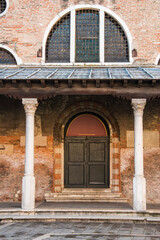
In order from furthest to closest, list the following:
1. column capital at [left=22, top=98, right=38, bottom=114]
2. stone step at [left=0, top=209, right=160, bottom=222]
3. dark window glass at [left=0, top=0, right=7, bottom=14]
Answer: dark window glass at [left=0, top=0, right=7, bottom=14]
column capital at [left=22, top=98, right=38, bottom=114]
stone step at [left=0, top=209, right=160, bottom=222]

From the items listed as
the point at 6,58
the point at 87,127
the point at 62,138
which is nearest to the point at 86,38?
the point at 6,58

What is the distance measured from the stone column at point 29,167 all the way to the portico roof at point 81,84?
34 centimetres

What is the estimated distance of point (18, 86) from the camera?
9.29 m

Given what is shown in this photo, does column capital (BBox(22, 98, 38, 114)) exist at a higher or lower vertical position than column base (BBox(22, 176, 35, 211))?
higher

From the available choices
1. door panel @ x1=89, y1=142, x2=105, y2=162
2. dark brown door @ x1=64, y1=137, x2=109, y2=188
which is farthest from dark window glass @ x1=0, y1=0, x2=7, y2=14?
door panel @ x1=89, y1=142, x2=105, y2=162

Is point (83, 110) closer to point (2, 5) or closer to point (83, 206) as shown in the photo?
point (83, 206)

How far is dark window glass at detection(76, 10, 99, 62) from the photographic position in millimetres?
12008

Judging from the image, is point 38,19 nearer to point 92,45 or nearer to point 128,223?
point 92,45

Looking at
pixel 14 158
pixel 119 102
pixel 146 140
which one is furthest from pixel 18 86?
pixel 146 140

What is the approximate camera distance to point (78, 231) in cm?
748

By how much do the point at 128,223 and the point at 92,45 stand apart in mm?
6760

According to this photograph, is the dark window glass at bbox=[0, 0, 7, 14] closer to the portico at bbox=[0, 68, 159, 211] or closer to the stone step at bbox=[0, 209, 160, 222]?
the portico at bbox=[0, 68, 159, 211]

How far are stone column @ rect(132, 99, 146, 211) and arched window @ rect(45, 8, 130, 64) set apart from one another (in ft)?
10.3

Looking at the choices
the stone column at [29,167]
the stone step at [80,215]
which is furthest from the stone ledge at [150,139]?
the stone column at [29,167]
